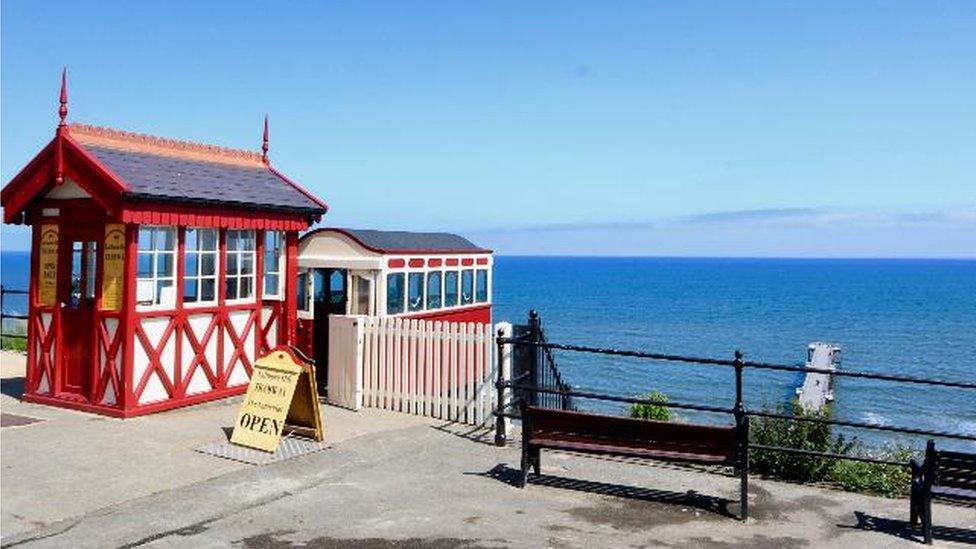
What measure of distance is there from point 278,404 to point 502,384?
2.72 meters

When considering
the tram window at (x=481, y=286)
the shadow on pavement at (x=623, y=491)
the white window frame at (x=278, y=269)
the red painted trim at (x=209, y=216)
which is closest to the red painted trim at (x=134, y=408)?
the white window frame at (x=278, y=269)

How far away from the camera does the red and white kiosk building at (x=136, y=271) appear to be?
11185 mm

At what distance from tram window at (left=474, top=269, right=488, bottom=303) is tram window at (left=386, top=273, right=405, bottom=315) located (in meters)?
3.34

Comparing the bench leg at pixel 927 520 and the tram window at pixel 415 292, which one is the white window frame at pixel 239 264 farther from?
the bench leg at pixel 927 520

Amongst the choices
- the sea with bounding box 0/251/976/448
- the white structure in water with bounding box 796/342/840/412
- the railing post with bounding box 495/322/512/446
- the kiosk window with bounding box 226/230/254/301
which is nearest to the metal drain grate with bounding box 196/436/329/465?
the railing post with bounding box 495/322/512/446

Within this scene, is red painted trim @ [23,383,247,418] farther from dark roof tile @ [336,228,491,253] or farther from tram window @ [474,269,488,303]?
tram window @ [474,269,488,303]

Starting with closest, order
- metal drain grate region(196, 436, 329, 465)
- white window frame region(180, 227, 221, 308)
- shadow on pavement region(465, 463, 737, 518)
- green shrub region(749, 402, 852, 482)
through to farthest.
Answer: shadow on pavement region(465, 463, 737, 518)
green shrub region(749, 402, 852, 482)
metal drain grate region(196, 436, 329, 465)
white window frame region(180, 227, 221, 308)

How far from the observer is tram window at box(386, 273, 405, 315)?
1478 centimetres

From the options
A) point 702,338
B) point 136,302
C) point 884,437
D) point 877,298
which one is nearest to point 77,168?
point 136,302

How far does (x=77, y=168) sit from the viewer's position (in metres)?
11.2

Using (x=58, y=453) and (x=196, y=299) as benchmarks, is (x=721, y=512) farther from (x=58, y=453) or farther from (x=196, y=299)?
(x=196, y=299)

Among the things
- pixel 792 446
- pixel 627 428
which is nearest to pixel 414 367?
pixel 627 428

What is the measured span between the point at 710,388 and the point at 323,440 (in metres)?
31.8

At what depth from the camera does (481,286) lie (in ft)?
61.0
